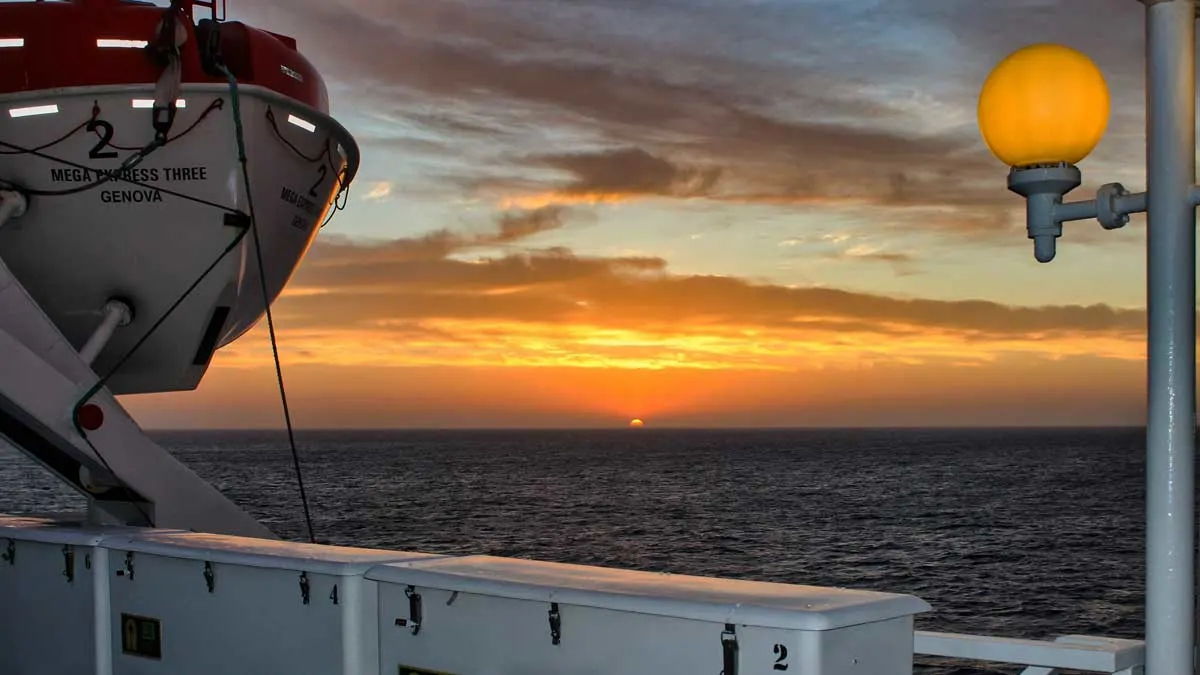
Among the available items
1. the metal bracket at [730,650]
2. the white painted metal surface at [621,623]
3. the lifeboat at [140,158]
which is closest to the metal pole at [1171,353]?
the white painted metal surface at [621,623]

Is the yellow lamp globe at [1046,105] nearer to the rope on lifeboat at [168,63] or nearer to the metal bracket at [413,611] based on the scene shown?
the metal bracket at [413,611]

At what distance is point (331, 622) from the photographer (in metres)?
3.77

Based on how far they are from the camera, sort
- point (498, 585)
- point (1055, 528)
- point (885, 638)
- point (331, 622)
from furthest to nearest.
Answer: point (1055, 528)
point (331, 622)
point (498, 585)
point (885, 638)

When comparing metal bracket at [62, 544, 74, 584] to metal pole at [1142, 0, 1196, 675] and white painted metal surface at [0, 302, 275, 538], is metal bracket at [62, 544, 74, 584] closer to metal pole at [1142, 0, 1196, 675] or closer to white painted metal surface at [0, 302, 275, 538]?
white painted metal surface at [0, 302, 275, 538]

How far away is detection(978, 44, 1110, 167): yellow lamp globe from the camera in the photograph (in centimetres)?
277

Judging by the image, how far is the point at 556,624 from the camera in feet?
10.4

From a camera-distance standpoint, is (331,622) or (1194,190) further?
(331,622)

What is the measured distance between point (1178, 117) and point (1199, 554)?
3.28 ft

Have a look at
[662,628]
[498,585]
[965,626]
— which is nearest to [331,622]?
[498,585]

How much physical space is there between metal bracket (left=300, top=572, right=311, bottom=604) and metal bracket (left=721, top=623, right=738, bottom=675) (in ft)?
5.21

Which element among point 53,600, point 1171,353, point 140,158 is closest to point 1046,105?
point 1171,353

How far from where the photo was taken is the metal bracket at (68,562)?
4.94 meters

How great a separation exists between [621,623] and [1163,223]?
5.20 ft

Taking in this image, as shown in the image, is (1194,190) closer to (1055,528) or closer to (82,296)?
(82,296)
